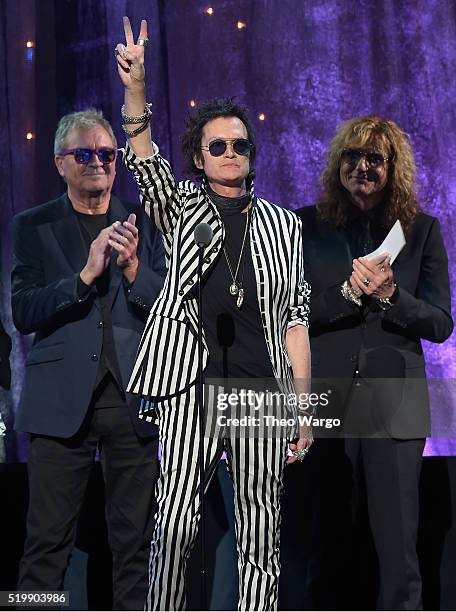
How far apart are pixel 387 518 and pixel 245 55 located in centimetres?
219

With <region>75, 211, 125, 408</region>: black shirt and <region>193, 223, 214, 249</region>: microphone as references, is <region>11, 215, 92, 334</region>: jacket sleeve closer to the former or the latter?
<region>75, 211, 125, 408</region>: black shirt

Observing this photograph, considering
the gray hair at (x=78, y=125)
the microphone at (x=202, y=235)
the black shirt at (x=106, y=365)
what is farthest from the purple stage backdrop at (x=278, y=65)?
the microphone at (x=202, y=235)

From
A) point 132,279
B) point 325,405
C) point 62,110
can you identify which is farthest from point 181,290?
point 62,110

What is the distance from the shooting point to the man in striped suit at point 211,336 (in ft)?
9.04

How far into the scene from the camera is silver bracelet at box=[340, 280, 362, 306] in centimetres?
330

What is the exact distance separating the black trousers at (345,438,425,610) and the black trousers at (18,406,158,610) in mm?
772

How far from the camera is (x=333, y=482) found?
360 cm

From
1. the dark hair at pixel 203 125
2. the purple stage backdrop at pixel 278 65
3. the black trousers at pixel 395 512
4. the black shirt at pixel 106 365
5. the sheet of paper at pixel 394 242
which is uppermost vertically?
the purple stage backdrop at pixel 278 65

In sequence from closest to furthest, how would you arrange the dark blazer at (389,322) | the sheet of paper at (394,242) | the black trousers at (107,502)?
1. the sheet of paper at (394,242)
2. the black trousers at (107,502)
3. the dark blazer at (389,322)

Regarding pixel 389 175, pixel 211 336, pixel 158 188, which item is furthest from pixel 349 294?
pixel 158 188

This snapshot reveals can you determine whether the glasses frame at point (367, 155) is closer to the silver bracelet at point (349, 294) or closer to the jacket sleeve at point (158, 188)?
the silver bracelet at point (349, 294)

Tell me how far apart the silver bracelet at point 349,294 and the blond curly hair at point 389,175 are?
365 mm

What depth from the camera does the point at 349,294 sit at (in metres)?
3.31

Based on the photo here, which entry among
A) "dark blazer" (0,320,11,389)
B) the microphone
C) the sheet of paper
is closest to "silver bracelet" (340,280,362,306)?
the sheet of paper
